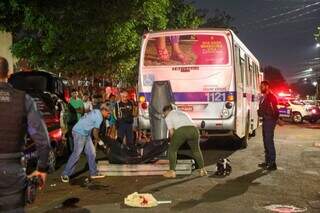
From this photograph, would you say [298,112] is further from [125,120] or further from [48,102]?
[48,102]

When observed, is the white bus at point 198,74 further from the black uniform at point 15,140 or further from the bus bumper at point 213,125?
the black uniform at point 15,140

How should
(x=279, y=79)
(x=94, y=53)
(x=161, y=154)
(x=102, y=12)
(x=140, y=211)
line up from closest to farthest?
(x=140, y=211), (x=161, y=154), (x=102, y=12), (x=94, y=53), (x=279, y=79)

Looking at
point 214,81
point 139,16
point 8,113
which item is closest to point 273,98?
point 214,81

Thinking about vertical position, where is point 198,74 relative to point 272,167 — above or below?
above

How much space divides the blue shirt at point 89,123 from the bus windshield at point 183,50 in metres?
4.24

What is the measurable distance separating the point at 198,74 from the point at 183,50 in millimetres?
722

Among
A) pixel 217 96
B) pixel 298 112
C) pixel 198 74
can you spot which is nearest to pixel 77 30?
pixel 198 74

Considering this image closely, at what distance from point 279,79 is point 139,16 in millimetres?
117528

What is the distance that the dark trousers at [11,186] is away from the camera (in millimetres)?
4570

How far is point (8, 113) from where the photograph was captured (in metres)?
4.62

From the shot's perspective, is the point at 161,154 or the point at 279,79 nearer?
the point at 161,154

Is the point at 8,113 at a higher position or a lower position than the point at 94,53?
lower

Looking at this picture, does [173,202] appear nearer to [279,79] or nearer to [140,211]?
[140,211]

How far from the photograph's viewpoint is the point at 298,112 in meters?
35.0
